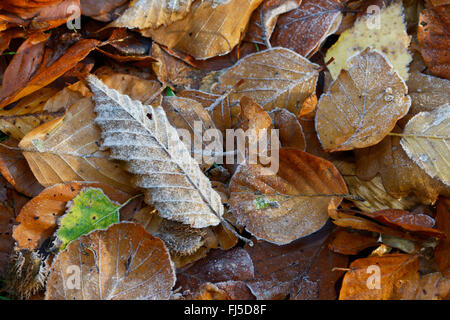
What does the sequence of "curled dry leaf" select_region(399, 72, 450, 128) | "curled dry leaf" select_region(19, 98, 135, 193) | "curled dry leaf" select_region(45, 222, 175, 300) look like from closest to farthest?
"curled dry leaf" select_region(45, 222, 175, 300), "curled dry leaf" select_region(19, 98, 135, 193), "curled dry leaf" select_region(399, 72, 450, 128)

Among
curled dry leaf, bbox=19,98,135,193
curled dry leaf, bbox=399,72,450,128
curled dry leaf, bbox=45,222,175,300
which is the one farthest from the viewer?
curled dry leaf, bbox=399,72,450,128

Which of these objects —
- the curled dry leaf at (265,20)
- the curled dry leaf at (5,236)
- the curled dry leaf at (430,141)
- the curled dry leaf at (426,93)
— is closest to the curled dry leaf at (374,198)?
the curled dry leaf at (430,141)

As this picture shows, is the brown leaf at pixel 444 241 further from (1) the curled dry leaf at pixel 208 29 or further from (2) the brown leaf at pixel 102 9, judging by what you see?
(2) the brown leaf at pixel 102 9

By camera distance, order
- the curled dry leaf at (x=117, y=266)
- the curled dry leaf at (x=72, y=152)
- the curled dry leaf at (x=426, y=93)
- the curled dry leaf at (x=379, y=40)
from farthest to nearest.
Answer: the curled dry leaf at (x=379, y=40), the curled dry leaf at (x=426, y=93), the curled dry leaf at (x=72, y=152), the curled dry leaf at (x=117, y=266)

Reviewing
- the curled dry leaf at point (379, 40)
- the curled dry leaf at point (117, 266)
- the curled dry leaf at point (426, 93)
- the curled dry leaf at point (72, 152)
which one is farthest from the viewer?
the curled dry leaf at point (379, 40)

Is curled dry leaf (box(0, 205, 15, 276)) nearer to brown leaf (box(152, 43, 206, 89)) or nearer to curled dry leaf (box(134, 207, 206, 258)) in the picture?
curled dry leaf (box(134, 207, 206, 258))

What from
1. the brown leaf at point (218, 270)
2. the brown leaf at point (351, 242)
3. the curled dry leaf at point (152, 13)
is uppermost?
the curled dry leaf at point (152, 13)

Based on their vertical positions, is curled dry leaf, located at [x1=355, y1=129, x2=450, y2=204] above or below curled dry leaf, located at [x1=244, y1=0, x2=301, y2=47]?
→ below

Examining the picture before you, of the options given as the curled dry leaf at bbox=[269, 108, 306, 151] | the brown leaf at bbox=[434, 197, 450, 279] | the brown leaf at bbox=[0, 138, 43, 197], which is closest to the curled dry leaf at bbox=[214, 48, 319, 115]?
the curled dry leaf at bbox=[269, 108, 306, 151]
